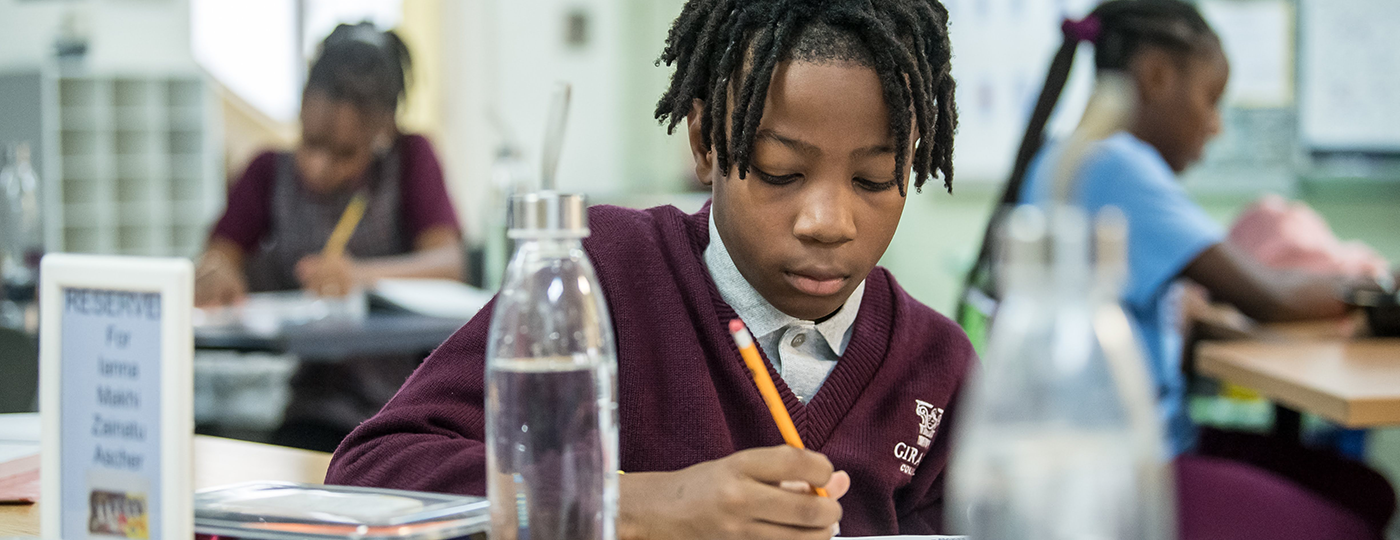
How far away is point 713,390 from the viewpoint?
869mm

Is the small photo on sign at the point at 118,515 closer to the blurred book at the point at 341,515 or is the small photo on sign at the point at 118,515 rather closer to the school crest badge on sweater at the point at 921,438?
the blurred book at the point at 341,515

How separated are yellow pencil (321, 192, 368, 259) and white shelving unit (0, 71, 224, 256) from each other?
328 cm

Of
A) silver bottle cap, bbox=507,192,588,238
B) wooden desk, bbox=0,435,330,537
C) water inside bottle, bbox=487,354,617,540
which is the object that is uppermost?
silver bottle cap, bbox=507,192,588,238

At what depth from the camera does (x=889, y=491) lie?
34.1 inches

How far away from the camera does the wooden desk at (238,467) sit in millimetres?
833

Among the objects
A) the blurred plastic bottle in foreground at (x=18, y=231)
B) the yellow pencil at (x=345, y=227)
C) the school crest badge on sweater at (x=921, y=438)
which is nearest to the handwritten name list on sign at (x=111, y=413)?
the school crest badge on sweater at (x=921, y=438)

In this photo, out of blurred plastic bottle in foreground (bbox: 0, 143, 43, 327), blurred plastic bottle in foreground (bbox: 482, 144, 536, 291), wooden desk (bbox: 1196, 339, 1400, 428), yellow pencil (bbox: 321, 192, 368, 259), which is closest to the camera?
wooden desk (bbox: 1196, 339, 1400, 428)

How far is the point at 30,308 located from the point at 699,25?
5.93ft

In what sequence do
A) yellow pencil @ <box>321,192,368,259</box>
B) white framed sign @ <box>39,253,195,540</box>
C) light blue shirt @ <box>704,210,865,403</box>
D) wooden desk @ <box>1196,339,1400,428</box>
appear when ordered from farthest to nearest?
yellow pencil @ <box>321,192,368,259</box>
wooden desk @ <box>1196,339,1400,428</box>
light blue shirt @ <box>704,210,865,403</box>
white framed sign @ <box>39,253,195,540</box>

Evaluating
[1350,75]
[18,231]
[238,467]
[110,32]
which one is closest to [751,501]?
[238,467]

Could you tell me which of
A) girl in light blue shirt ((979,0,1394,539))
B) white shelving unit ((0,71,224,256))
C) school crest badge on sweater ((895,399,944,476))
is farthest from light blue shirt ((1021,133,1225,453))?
white shelving unit ((0,71,224,256))

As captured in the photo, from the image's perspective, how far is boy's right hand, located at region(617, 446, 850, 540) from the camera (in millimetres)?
604

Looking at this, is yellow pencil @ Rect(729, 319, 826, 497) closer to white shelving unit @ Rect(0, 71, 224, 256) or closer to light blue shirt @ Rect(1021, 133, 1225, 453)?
light blue shirt @ Rect(1021, 133, 1225, 453)

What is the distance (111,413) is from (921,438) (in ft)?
1.86
